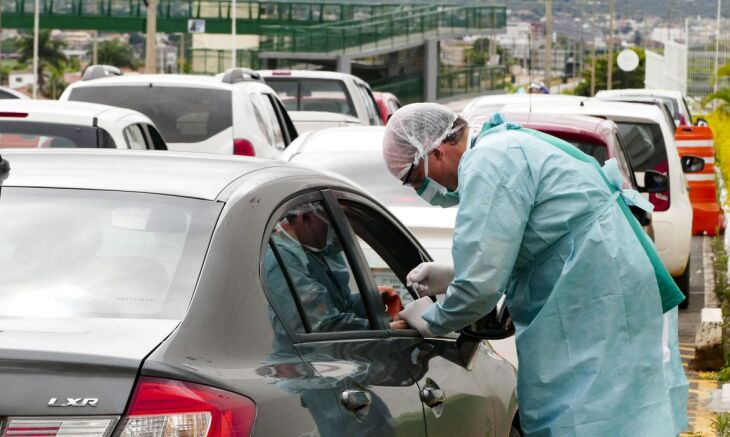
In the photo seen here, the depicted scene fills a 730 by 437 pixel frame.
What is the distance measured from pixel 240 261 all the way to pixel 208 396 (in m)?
0.52

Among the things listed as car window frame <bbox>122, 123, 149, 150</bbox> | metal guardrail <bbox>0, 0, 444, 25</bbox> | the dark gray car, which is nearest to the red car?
car window frame <bbox>122, 123, 149, 150</bbox>

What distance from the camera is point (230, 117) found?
14.1 meters

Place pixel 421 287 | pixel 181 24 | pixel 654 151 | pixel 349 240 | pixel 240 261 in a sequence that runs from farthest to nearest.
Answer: pixel 181 24 < pixel 654 151 < pixel 421 287 < pixel 349 240 < pixel 240 261

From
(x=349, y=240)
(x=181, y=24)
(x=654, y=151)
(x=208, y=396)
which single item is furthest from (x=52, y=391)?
(x=181, y=24)

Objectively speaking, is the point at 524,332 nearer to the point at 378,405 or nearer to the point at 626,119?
the point at 378,405

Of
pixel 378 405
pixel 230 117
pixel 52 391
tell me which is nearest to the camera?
pixel 52 391

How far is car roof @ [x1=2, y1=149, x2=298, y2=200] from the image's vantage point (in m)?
3.98

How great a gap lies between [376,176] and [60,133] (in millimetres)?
1962

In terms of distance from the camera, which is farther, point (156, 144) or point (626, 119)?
point (626, 119)

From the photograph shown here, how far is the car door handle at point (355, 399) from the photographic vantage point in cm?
384

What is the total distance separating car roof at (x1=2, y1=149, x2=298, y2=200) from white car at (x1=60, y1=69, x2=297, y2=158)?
31.1 ft

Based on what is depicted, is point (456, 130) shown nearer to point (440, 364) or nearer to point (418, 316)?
point (418, 316)

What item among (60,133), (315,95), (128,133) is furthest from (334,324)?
(315,95)

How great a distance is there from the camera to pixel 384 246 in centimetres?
535
